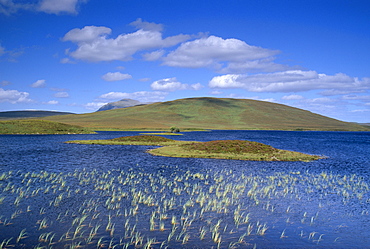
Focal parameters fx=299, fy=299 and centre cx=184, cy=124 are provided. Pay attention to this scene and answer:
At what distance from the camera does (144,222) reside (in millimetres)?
A: 19125

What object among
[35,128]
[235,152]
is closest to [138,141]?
[235,152]

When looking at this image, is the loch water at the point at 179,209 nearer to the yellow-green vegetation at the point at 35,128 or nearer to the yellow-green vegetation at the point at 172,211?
the yellow-green vegetation at the point at 172,211

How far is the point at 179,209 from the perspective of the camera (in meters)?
22.2

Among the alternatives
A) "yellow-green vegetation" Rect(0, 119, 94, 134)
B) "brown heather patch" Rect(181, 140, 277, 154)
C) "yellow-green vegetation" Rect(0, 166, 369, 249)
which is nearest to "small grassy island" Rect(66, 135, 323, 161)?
"brown heather patch" Rect(181, 140, 277, 154)

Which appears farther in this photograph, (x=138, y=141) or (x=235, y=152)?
(x=138, y=141)

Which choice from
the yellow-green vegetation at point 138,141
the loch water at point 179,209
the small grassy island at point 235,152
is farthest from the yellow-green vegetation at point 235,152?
the yellow-green vegetation at point 138,141

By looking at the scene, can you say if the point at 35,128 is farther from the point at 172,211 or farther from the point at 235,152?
the point at 172,211

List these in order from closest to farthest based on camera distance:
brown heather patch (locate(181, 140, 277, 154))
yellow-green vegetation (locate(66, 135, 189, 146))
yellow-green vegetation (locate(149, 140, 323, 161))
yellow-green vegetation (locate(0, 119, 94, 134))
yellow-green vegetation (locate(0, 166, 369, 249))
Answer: yellow-green vegetation (locate(0, 166, 369, 249))
yellow-green vegetation (locate(149, 140, 323, 161))
brown heather patch (locate(181, 140, 277, 154))
yellow-green vegetation (locate(66, 135, 189, 146))
yellow-green vegetation (locate(0, 119, 94, 134))

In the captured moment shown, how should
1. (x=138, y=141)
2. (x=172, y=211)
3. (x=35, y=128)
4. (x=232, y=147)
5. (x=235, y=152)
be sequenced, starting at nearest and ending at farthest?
(x=172, y=211) < (x=235, y=152) < (x=232, y=147) < (x=138, y=141) < (x=35, y=128)

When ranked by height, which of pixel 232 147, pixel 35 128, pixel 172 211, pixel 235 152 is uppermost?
pixel 35 128

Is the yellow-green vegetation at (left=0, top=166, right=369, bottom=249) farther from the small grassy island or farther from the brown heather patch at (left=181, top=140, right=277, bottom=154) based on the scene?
the brown heather patch at (left=181, top=140, right=277, bottom=154)

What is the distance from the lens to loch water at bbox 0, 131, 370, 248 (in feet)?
54.6

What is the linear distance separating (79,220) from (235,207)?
11464 mm

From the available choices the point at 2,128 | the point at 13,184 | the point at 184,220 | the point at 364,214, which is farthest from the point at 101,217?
the point at 2,128
